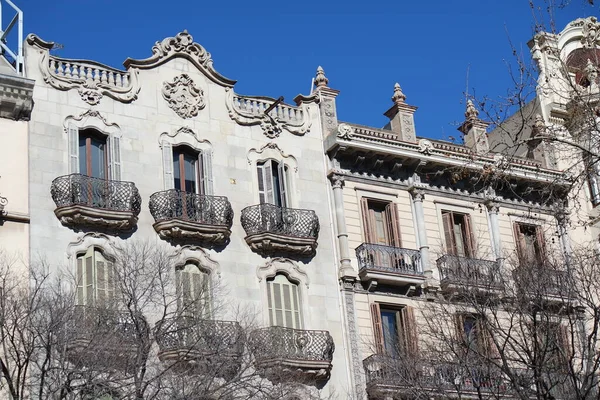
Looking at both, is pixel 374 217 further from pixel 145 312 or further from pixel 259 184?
pixel 145 312

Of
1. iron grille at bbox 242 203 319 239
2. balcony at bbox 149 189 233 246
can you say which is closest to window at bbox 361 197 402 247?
iron grille at bbox 242 203 319 239

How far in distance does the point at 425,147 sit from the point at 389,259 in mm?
4011

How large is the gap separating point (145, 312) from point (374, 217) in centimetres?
942

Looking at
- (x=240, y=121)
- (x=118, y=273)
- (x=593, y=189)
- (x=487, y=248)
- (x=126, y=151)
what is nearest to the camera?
(x=118, y=273)

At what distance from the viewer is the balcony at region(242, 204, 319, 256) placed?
31984 millimetres

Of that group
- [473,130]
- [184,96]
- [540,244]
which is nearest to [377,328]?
[540,244]

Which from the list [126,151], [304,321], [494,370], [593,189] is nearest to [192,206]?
[126,151]

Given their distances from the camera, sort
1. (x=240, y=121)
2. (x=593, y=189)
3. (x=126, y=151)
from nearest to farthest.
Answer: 1. (x=126, y=151)
2. (x=240, y=121)
3. (x=593, y=189)

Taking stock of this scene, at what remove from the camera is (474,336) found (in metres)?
31.4

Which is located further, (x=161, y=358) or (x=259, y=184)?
(x=259, y=184)

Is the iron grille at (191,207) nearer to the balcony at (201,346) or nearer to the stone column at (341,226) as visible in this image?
the balcony at (201,346)

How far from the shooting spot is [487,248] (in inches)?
1435

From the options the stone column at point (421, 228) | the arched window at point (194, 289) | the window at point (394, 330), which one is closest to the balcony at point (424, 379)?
the window at point (394, 330)

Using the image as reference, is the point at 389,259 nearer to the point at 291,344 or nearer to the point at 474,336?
the point at 474,336
